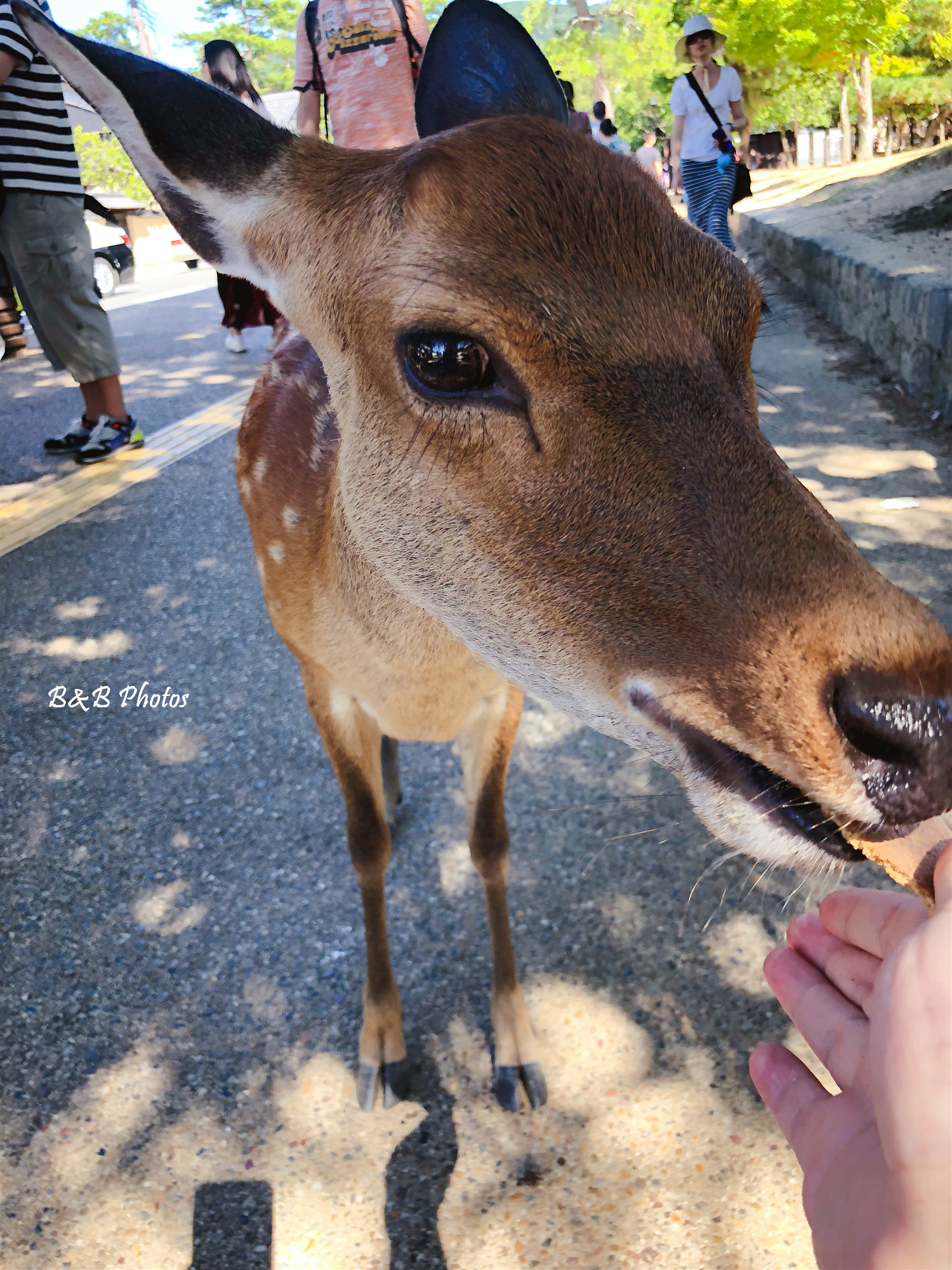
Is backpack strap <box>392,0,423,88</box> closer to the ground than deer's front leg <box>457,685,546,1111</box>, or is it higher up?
higher up

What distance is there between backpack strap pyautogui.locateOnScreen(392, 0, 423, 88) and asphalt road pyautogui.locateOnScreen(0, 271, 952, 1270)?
7.92 feet

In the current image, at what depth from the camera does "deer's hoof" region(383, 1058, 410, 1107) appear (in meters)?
2.39

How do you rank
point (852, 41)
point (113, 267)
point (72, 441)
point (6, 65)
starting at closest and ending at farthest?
point (6, 65)
point (72, 441)
point (852, 41)
point (113, 267)

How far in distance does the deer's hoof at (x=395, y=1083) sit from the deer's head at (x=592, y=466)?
4.61 feet

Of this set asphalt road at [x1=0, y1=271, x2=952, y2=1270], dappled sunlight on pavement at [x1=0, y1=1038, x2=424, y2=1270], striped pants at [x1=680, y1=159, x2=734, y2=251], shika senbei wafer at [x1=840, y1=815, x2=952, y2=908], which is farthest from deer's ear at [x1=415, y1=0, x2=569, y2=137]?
striped pants at [x1=680, y1=159, x2=734, y2=251]

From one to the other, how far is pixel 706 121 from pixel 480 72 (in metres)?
7.04

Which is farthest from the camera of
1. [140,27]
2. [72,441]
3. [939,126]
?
[140,27]

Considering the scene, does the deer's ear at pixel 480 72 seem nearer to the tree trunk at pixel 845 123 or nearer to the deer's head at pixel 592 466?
the deer's head at pixel 592 466

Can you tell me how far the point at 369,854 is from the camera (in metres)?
2.58

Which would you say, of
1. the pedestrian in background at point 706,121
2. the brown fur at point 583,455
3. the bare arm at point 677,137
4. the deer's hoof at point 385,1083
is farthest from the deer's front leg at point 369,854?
the bare arm at point 677,137

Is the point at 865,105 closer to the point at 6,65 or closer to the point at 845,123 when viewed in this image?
the point at 845,123

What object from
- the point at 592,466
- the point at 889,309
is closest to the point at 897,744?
the point at 592,466

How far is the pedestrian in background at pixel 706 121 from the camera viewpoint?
807 centimetres

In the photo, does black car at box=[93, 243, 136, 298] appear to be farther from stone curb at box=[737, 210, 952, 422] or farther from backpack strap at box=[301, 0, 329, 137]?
backpack strap at box=[301, 0, 329, 137]
